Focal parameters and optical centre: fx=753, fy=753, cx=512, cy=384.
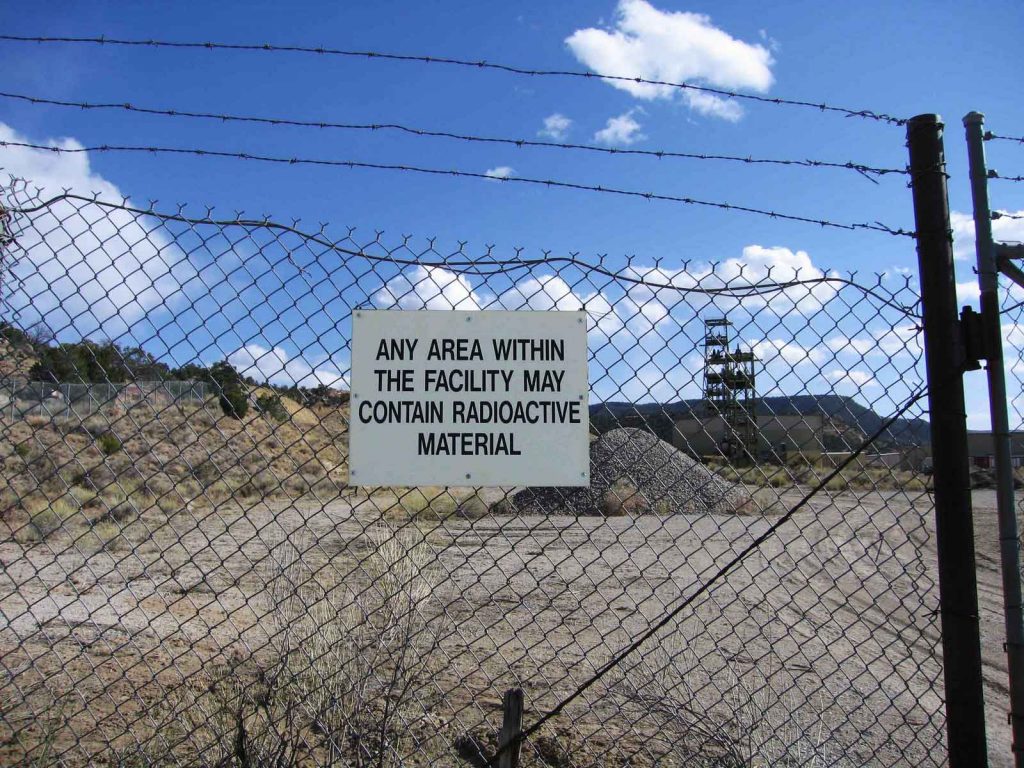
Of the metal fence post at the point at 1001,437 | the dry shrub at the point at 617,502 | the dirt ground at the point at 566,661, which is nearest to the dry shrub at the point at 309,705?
the dirt ground at the point at 566,661

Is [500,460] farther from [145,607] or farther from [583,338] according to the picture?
[145,607]

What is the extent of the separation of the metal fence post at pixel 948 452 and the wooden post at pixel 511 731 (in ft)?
4.91

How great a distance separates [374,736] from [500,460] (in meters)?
1.91

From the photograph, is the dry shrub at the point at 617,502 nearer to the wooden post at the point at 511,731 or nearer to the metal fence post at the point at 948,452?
the metal fence post at the point at 948,452

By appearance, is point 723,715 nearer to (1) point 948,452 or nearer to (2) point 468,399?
(1) point 948,452

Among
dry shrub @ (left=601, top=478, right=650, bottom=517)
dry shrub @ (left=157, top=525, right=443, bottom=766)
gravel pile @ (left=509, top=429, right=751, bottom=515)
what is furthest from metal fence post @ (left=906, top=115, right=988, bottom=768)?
dry shrub @ (left=601, top=478, right=650, bottom=517)

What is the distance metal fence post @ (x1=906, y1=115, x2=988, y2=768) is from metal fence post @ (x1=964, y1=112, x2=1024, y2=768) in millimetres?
103

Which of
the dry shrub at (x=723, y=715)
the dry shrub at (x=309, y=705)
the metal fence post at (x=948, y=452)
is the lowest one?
the dry shrub at (x=723, y=715)

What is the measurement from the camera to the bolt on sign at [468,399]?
9.26ft

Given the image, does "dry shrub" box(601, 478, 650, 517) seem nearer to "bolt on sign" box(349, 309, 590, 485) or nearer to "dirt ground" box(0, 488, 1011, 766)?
"dirt ground" box(0, 488, 1011, 766)

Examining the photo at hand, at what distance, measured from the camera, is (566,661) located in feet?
20.9

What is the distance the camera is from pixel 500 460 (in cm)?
283

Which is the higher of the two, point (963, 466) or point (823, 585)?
point (963, 466)

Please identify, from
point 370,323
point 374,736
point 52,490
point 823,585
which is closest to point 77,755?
point 374,736
